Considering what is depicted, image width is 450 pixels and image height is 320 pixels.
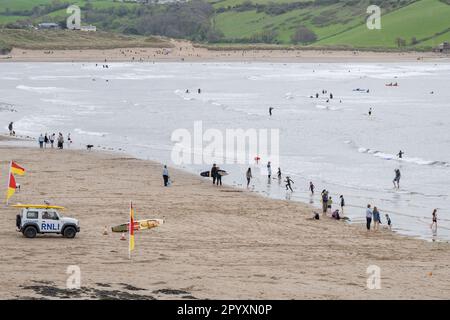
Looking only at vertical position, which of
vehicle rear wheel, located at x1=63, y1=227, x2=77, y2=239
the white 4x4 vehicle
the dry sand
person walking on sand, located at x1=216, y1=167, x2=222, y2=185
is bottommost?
vehicle rear wheel, located at x1=63, y1=227, x2=77, y2=239

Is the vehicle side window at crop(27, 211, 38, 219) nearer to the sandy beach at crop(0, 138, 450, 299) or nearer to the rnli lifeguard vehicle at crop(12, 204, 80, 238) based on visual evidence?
the rnli lifeguard vehicle at crop(12, 204, 80, 238)

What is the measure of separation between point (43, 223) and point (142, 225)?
306 centimetres

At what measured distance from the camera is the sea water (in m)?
38.2

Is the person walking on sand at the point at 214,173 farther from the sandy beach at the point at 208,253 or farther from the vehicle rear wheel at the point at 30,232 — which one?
the vehicle rear wheel at the point at 30,232

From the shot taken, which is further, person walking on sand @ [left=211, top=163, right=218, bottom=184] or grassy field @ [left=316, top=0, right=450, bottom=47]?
grassy field @ [left=316, top=0, right=450, bottom=47]

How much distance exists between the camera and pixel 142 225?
2689 cm

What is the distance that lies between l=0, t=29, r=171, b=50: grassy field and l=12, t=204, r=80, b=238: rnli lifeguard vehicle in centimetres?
12577

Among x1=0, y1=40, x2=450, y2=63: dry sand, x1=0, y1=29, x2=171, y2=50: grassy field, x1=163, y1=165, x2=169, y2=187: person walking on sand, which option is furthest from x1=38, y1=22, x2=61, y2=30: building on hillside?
x1=163, y1=165, x2=169, y2=187: person walking on sand

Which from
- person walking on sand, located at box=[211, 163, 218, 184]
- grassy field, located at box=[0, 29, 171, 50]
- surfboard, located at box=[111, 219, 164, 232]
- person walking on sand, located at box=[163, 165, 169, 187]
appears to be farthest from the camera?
grassy field, located at box=[0, 29, 171, 50]

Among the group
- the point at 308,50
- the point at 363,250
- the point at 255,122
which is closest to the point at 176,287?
the point at 363,250

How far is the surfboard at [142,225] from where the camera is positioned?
1037 inches

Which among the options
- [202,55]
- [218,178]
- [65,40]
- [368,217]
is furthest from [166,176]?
[65,40]

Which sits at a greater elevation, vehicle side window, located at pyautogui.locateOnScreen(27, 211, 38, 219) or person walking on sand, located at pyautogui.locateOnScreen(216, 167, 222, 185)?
person walking on sand, located at pyautogui.locateOnScreen(216, 167, 222, 185)

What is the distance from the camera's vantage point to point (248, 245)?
2558 centimetres
